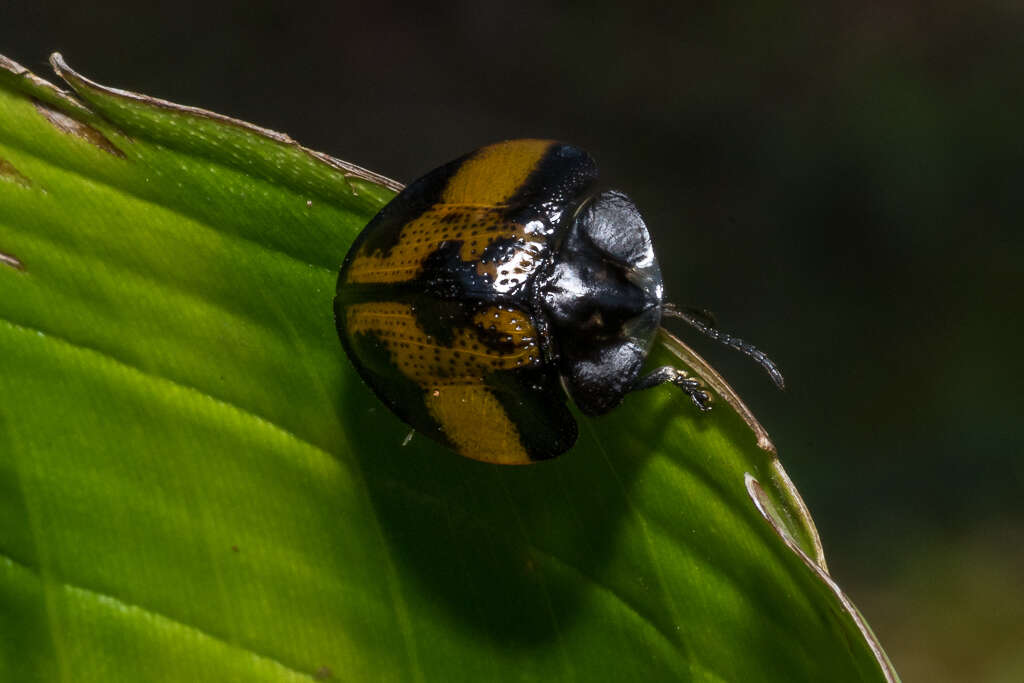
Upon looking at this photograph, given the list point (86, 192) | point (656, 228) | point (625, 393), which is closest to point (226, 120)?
point (86, 192)

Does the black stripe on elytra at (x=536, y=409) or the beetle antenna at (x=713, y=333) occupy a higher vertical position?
the beetle antenna at (x=713, y=333)

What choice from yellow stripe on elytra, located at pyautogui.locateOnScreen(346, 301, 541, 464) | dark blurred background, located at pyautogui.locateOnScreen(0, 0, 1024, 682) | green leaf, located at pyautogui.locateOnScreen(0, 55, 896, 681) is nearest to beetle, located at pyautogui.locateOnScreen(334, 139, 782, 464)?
yellow stripe on elytra, located at pyautogui.locateOnScreen(346, 301, 541, 464)

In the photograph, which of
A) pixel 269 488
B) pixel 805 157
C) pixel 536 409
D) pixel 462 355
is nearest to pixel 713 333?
pixel 536 409

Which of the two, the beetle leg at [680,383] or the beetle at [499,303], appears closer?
the beetle leg at [680,383]

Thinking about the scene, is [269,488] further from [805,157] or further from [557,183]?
[805,157]

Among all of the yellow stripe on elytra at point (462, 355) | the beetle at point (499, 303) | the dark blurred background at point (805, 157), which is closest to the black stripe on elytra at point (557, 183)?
the beetle at point (499, 303)

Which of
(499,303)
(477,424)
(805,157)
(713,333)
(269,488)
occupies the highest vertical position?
(805,157)

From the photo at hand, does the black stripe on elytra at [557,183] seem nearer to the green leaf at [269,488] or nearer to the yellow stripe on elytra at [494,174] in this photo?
the yellow stripe on elytra at [494,174]
